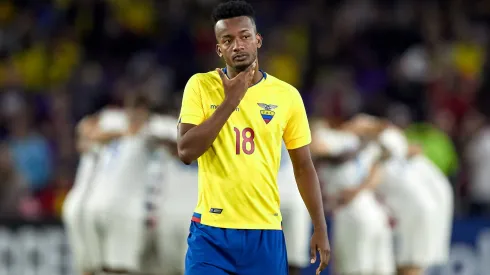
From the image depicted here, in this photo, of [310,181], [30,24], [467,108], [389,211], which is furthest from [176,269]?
[30,24]

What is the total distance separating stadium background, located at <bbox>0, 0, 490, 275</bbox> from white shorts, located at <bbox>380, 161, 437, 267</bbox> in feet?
6.88

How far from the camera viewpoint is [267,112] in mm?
5445

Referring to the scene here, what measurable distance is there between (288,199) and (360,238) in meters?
1.87

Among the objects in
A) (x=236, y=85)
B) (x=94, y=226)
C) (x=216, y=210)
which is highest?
(x=236, y=85)

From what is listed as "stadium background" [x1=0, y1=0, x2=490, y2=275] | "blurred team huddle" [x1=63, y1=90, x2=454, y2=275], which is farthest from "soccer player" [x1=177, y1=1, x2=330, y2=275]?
"stadium background" [x1=0, y1=0, x2=490, y2=275]

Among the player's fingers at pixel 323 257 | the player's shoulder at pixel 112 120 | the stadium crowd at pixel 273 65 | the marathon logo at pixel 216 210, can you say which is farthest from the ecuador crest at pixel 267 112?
the stadium crowd at pixel 273 65

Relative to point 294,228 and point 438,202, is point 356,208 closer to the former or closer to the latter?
point 438,202

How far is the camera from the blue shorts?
5.34 m

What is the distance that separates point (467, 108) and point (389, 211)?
4678mm

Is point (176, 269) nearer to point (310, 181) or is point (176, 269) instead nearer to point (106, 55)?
point (310, 181)

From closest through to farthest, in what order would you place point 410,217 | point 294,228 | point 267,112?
point 267,112 < point 294,228 < point 410,217

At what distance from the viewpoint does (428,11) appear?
58.6ft

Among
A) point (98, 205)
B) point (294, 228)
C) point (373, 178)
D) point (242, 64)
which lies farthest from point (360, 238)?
point (242, 64)

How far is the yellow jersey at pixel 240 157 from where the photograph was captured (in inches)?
211
